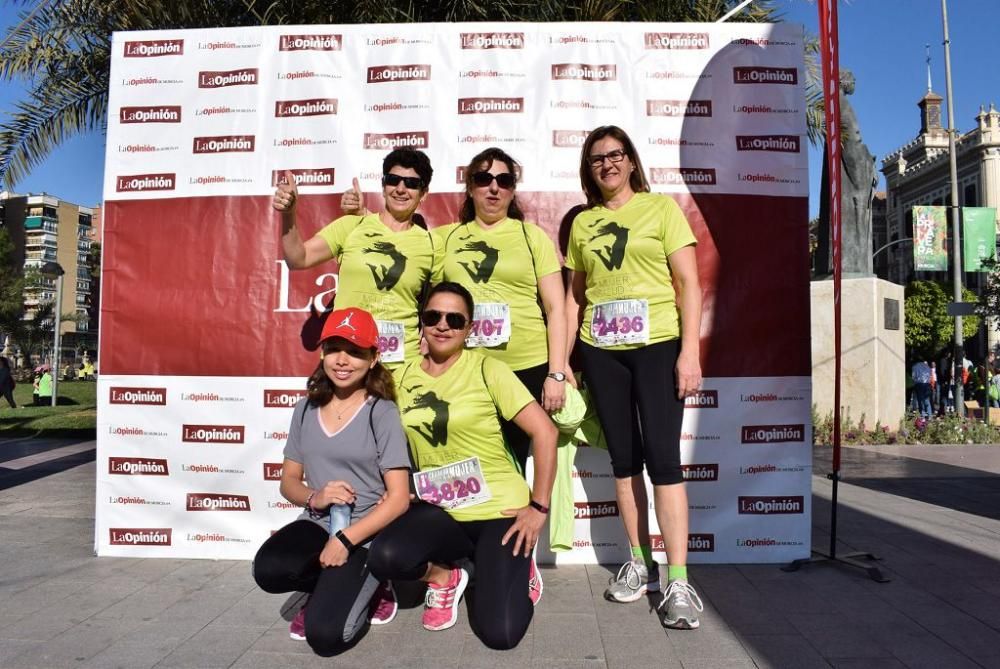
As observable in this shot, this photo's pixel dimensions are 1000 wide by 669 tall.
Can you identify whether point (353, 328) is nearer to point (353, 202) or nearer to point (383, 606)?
point (353, 202)

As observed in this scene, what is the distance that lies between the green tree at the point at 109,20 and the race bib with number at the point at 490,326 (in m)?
4.85

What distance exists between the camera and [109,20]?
771cm

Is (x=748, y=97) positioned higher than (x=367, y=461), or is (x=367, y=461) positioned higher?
(x=748, y=97)

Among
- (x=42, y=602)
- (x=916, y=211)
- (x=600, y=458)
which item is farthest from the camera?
(x=916, y=211)

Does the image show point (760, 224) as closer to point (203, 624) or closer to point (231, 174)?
point (231, 174)

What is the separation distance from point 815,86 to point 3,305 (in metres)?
43.2

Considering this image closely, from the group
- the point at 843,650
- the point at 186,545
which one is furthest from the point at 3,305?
the point at 843,650

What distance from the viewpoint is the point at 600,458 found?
4219mm

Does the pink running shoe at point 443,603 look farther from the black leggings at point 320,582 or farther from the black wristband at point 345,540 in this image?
the black wristband at point 345,540

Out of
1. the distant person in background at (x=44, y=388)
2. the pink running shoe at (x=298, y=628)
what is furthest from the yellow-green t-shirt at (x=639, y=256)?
the distant person in background at (x=44, y=388)

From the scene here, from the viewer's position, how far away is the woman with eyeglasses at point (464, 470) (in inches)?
120

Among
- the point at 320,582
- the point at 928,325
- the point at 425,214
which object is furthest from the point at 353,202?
the point at 928,325

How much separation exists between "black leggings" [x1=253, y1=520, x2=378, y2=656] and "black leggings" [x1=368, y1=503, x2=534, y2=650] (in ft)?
0.33

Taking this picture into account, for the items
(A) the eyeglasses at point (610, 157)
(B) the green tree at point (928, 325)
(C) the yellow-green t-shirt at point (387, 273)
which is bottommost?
(C) the yellow-green t-shirt at point (387, 273)
